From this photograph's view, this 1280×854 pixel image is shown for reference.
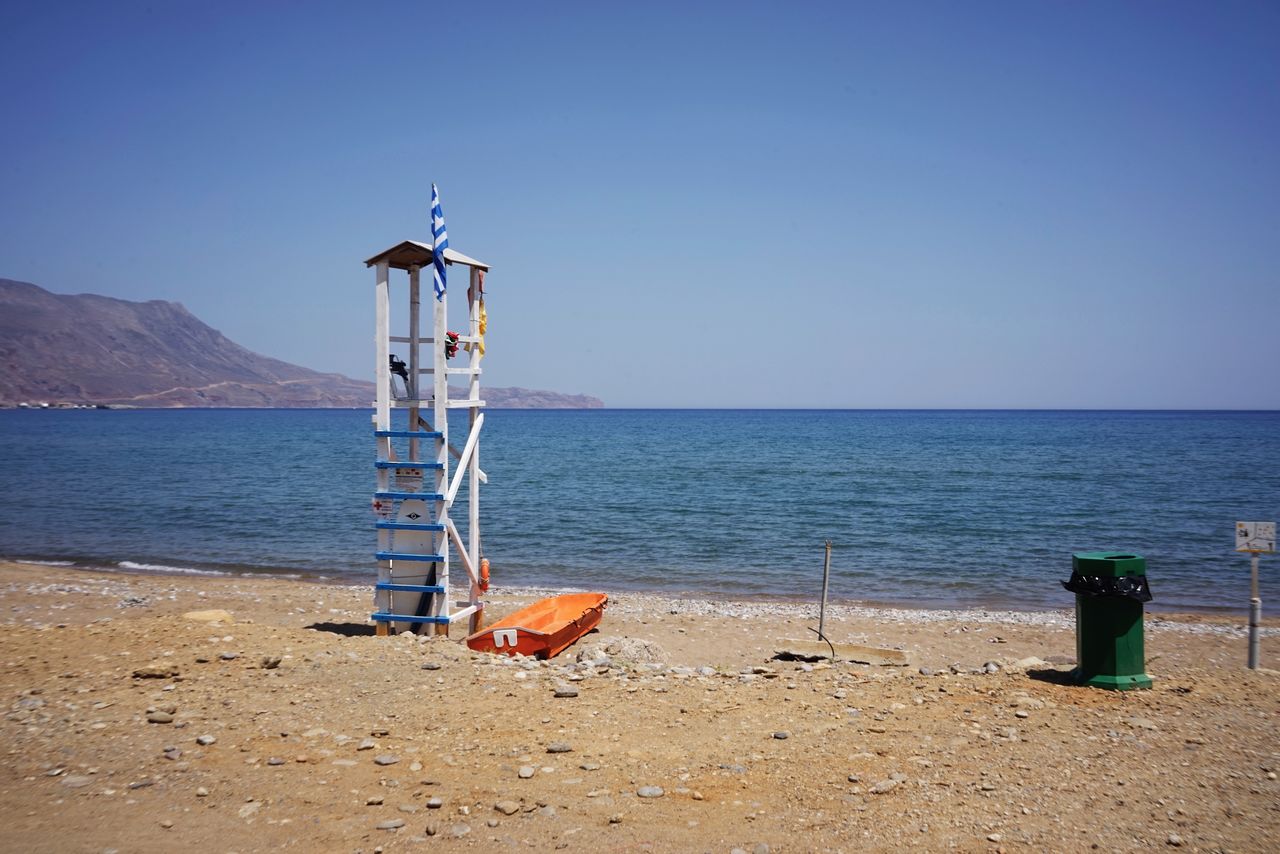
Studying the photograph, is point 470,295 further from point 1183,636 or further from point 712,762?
point 1183,636

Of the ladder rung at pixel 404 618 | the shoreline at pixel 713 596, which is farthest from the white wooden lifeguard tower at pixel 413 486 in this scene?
the shoreline at pixel 713 596

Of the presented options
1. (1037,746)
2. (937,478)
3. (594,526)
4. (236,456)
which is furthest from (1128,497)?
(236,456)

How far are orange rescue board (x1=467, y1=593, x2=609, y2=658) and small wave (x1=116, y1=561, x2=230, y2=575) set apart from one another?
12932 mm

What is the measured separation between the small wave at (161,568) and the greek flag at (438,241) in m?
15.2

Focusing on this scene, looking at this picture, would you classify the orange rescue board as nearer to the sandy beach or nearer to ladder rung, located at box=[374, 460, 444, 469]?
the sandy beach

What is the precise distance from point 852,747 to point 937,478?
45476 mm

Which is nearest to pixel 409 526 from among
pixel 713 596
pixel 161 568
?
pixel 713 596

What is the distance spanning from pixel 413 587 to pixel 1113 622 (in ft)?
26.1

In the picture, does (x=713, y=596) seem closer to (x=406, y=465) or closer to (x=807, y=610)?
(x=807, y=610)

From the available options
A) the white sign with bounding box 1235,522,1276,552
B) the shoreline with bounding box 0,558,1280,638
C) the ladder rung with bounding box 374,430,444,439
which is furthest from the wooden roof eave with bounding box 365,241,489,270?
the white sign with bounding box 1235,522,1276,552

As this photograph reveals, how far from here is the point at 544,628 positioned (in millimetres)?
11914

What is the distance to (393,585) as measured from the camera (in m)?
11.0

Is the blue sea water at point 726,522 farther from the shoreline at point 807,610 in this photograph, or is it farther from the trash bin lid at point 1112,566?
the trash bin lid at point 1112,566

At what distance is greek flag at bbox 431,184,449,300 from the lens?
10.7 m
